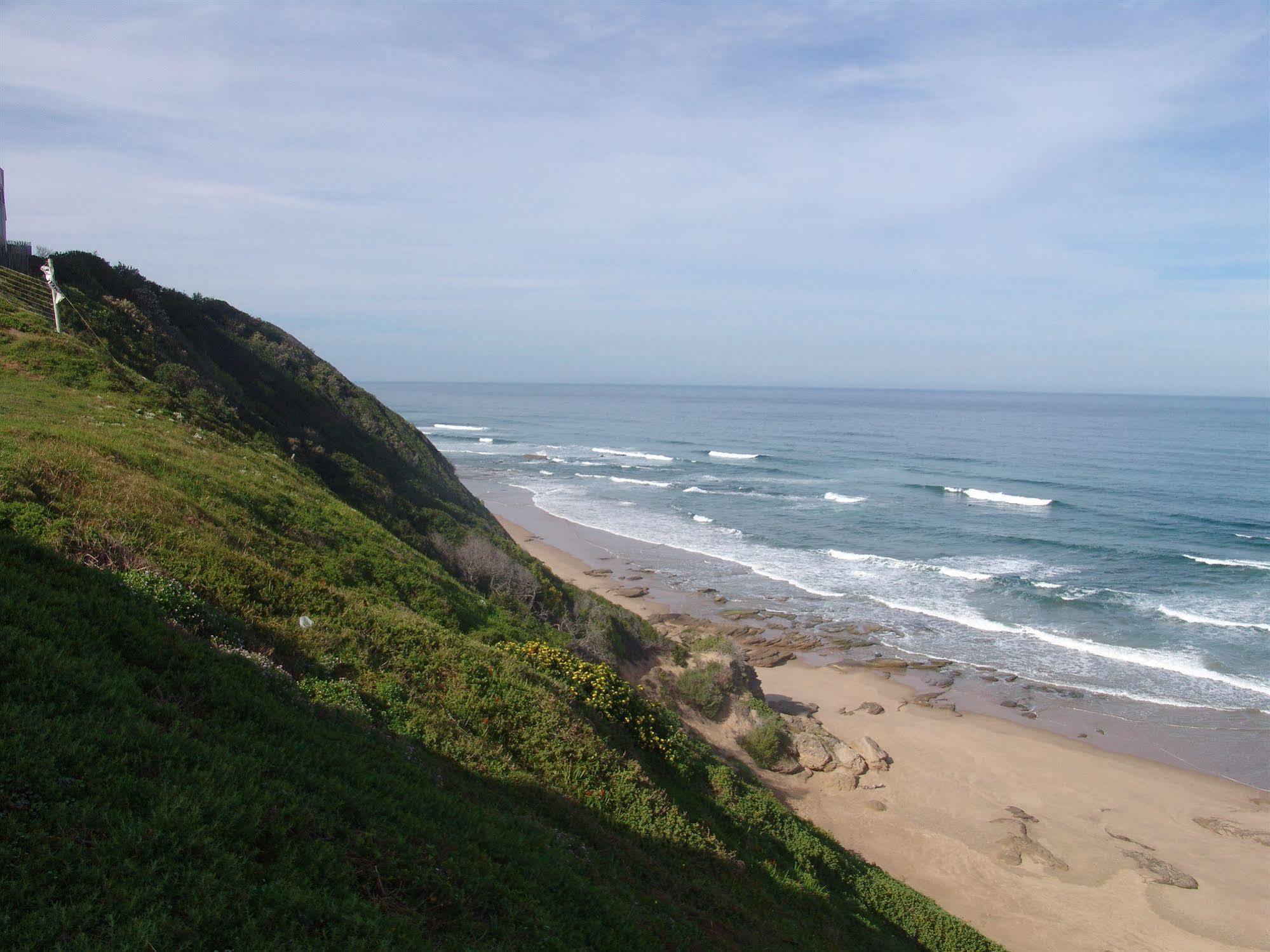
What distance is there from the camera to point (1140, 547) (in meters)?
37.8

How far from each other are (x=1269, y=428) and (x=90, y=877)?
141 m

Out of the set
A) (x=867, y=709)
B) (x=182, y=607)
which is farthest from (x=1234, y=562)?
(x=182, y=607)

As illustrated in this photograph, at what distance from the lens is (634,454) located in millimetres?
77438

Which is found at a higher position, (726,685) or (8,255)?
(8,255)

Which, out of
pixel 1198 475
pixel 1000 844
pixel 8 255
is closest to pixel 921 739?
pixel 1000 844

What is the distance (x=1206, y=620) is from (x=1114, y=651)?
17.9 feet

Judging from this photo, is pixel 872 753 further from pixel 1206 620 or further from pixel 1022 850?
pixel 1206 620

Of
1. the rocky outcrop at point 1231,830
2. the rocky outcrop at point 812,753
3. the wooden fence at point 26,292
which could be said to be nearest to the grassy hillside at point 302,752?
the wooden fence at point 26,292

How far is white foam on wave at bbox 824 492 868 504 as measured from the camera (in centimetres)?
5041

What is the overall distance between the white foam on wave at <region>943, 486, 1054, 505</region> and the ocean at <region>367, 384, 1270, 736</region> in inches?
8.8

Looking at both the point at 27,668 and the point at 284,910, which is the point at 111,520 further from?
the point at 284,910

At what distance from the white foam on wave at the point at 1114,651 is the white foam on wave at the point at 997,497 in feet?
82.5

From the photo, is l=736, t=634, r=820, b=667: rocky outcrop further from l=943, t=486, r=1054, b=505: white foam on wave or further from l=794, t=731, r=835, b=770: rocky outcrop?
l=943, t=486, r=1054, b=505: white foam on wave

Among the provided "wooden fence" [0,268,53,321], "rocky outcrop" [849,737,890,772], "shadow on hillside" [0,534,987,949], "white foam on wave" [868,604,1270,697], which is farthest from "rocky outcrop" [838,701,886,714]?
"wooden fence" [0,268,53,321]
